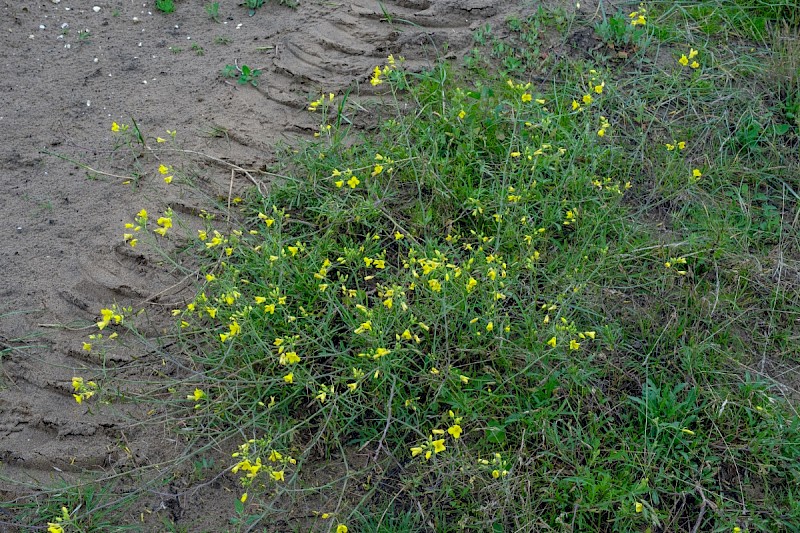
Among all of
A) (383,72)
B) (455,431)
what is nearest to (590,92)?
(383,72)

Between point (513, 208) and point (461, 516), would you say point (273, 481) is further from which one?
point (513, 208)

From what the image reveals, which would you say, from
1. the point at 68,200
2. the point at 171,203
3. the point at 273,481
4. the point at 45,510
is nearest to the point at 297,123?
the point at 171,203

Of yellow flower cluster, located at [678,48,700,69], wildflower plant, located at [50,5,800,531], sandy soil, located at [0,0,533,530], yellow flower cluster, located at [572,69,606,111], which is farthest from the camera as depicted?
yellow flower cluster, located at [678,48,700,69]

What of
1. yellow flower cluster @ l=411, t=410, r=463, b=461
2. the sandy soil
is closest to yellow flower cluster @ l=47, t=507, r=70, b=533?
the sandy soil

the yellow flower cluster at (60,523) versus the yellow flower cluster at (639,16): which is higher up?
the yellow flower cluster at (639,16)

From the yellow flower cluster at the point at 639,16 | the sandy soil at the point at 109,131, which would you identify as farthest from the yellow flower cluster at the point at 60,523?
the yellow flower cluster at the point at 639,16

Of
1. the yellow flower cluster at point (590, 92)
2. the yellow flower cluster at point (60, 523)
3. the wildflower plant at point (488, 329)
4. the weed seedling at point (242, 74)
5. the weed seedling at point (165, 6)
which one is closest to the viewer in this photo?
the yellow flower cluster at point (60, 523)

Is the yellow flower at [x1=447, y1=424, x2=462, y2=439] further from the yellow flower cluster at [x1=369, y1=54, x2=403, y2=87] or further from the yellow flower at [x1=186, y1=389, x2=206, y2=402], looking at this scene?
the yellow flower cluster at [x1=369, y1=54, x2=403, y2=87]

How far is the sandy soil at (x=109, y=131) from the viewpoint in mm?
3100

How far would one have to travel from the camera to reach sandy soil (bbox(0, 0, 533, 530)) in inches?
122

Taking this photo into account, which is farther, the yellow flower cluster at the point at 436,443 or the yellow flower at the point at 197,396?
the yellow flower at the point at 197,396

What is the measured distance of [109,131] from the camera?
13.5 ft

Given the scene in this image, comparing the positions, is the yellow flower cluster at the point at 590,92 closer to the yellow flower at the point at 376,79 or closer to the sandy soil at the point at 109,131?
the sandy soil at the point at 109,131

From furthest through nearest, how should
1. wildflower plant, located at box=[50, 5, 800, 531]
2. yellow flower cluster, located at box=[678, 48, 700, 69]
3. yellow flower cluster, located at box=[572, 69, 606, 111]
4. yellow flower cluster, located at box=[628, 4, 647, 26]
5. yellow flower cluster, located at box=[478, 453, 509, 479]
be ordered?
yellow flower cluster, located at box=[628, 4, 647, 26], yellow flower cluster, located at box=[678, 48, 700, 69], yellow flower cluster, located at box=[572, 69, 606, 111], wildflower plant, located at box=[50, 5, 800, 531], yellow flower cluster, located at box=[478, 453, 509, 479]
